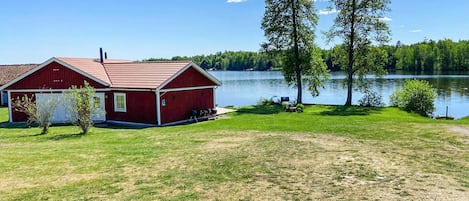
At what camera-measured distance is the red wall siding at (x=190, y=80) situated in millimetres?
20031

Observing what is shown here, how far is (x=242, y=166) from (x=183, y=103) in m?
12.4

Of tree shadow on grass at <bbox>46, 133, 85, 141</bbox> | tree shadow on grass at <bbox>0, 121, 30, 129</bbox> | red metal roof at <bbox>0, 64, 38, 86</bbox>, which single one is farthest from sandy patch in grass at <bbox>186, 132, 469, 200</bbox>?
red metal roof at <bbox>0, 64, 38, 86</bbox>

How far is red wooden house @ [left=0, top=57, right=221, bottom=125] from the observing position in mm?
19484

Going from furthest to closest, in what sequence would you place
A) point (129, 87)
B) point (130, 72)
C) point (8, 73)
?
point (8, 73), point (130, 72), point (129, 87)

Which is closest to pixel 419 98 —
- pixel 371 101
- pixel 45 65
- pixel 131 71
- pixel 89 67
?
pixel 371 101

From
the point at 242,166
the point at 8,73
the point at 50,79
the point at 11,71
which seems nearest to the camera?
the point at 242,166

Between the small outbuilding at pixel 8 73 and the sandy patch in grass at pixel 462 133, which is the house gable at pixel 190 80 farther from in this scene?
the small outbuilding at pixel 8 73

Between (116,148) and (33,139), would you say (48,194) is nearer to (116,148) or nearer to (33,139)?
(116,148)

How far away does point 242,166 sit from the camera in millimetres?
8750

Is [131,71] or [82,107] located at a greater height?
[131,71]

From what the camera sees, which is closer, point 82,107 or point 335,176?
point 335,176

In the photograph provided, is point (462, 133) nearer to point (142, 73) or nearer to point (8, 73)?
point (142, 73)

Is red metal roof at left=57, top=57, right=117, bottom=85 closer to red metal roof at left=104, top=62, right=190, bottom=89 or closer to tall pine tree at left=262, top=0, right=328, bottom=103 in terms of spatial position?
red metal roof at left=104, top=62, right=190, bottom=89

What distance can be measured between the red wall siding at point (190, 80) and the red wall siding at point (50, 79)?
18.0ft
